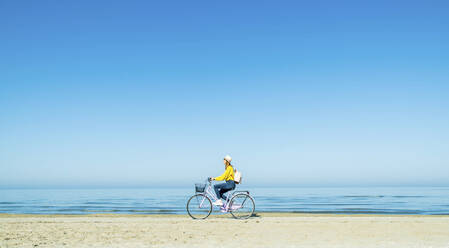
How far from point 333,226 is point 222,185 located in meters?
4.02

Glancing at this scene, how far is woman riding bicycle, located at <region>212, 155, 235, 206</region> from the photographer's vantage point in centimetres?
1345

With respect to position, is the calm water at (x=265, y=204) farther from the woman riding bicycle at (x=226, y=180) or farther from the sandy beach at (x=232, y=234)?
the sandy beach at (x=232, y=234)

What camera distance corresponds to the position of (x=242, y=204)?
46.0ft

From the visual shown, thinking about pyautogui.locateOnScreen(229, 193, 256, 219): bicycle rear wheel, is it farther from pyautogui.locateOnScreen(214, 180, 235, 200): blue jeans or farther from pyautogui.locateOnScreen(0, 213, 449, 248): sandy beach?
pyautogui.locateOnScreen(0, 213, 449, 248): sandy beach

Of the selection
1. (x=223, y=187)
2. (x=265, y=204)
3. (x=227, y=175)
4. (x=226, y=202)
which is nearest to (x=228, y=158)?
(x=227, y=175)

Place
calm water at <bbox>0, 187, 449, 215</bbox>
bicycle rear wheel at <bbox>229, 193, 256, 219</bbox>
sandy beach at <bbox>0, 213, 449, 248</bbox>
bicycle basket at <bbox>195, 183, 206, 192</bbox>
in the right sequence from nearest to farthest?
sandy beach at <bbox>0, 213, 449, 248</bbox>
bicycle basket at <bbox>195, 183, 206, 192</bbox>
bicycle rear wheel at <bbox>229, 193, 256, 219</bbox>
calm water at <bbox>0, 187, 449, 215</bbox>

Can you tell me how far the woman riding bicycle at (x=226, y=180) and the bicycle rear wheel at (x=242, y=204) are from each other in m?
0.43

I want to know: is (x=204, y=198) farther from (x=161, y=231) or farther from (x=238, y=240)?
(x=238, y=240)

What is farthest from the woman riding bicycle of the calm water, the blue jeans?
the calm water

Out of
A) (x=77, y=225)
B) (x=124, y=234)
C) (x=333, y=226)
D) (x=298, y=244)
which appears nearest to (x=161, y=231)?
(x=124, y=234)

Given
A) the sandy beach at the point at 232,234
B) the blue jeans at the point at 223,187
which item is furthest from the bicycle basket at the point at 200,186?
the sandy beach at the point at 232,234

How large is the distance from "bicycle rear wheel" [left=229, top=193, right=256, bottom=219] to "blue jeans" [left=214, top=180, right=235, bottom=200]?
0.41 metres

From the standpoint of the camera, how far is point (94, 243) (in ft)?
28.8

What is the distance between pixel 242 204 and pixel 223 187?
98cm
